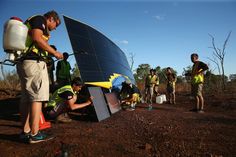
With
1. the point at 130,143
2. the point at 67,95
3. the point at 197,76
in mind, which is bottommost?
the point at 130,143

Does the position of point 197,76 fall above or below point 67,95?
above

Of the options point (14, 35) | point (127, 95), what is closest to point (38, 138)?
point (14, 35)

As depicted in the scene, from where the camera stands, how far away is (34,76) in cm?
289

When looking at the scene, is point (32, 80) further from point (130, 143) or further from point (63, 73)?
point (63, 73)

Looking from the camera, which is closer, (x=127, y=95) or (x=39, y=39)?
(x=39, y=39)

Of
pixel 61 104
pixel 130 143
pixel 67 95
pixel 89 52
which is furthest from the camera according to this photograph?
pixel 89 52

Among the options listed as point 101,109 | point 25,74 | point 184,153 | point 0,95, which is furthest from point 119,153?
point 0,95

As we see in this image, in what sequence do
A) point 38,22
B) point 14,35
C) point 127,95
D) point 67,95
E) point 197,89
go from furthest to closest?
point 127,95 → point 197,89 → point 67,95 → point 38,22 → point 14,35

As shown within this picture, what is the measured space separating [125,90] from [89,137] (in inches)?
168

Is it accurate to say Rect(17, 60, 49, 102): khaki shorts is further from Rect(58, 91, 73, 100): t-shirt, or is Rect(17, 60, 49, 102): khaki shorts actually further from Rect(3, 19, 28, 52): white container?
Rect(58, 91, 73, 100): t-shirt

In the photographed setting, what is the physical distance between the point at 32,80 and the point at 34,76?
6 cm

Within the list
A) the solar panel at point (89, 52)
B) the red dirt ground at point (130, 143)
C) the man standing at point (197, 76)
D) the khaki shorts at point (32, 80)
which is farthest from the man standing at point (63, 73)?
the man standing at point (197, 76)

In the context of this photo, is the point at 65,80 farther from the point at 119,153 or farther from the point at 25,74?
the point at 119,153

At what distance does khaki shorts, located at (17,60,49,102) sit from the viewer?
2.86 metres
